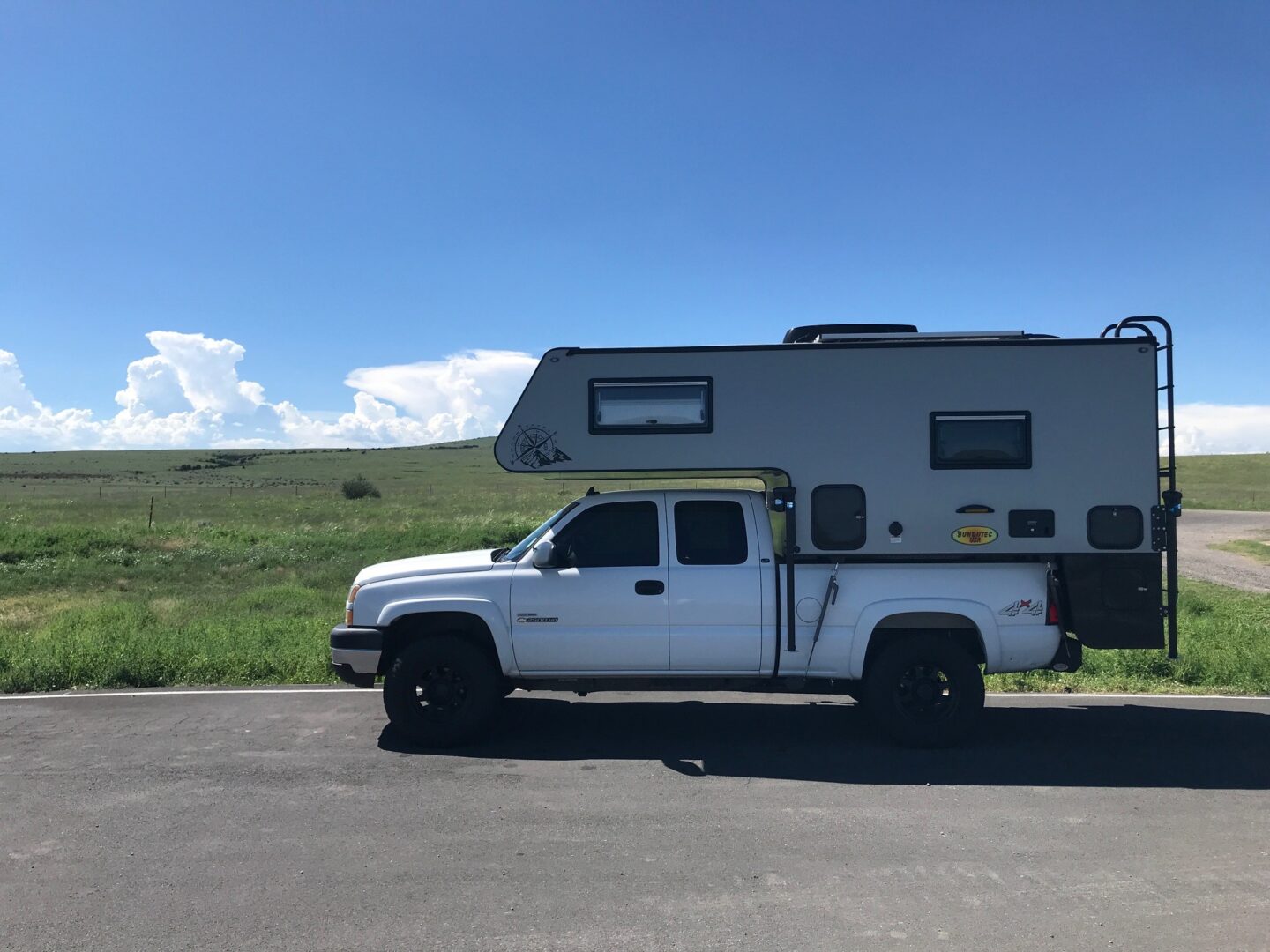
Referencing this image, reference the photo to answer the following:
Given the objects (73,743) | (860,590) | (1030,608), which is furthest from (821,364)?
(73,743)

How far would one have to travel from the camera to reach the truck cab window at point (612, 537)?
21.7 ft

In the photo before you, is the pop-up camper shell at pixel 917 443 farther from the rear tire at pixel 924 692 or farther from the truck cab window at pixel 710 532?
the rear tire at pixel 924 692

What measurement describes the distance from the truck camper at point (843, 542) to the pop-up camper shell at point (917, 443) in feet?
0.05

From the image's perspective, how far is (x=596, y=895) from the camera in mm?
4211

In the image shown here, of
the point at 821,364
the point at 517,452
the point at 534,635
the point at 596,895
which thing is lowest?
the point at 596,895

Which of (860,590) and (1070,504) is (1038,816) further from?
(1070,504)

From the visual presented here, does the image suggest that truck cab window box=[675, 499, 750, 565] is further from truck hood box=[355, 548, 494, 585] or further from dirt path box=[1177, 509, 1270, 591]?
dirt path box=[1177, 509, 1270, 591]

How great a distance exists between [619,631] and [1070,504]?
335cm

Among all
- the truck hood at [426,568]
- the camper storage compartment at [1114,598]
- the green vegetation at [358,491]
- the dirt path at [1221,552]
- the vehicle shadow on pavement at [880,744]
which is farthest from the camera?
the green vegetation at [358,491]

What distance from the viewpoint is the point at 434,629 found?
6.72 m

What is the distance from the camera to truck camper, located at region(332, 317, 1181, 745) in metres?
6.45

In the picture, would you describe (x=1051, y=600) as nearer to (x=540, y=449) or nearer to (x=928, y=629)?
(x=928, y=629)

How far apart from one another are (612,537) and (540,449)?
84 centimetres

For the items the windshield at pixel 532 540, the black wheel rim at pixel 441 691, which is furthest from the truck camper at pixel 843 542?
the windshield at pixel 532 540
